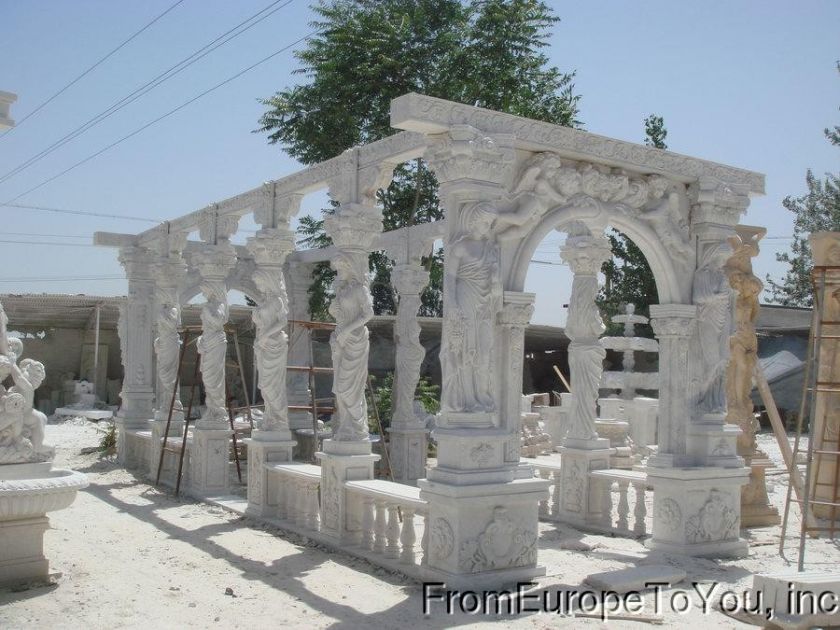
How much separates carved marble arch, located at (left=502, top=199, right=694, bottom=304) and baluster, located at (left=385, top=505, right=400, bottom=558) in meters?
2.16

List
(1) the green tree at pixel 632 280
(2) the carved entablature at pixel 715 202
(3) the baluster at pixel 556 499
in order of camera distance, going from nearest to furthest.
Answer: (2) the carved entablature at pixel 715 202 < (3) the baluster at pixel 556 499 < (1) the green tree at pixel 632 280

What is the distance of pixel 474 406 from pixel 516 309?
942mm

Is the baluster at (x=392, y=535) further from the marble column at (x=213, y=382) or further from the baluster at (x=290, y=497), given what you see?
the marble column at (x=213, y=382)

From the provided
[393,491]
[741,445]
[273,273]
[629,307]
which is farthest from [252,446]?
[629,307]

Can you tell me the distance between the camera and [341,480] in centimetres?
816

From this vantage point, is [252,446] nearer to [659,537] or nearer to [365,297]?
[365,297]

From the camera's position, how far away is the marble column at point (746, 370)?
975 cm

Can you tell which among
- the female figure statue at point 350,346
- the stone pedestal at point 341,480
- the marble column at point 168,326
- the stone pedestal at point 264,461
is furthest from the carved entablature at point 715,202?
the marble column at point 168,326

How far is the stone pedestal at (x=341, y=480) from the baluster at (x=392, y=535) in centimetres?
53

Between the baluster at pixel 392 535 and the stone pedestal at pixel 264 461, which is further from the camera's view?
the stone pedestal at pixel 264 461

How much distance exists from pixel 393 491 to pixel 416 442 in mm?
4918

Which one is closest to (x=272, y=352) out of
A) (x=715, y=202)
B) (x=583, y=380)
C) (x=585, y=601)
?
(x=583, y=380)

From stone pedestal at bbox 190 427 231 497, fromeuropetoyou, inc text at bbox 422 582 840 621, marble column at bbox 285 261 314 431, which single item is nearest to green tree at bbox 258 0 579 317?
marble column at bbox 285 261 314 431

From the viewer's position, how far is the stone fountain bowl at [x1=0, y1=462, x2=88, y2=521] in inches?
248
